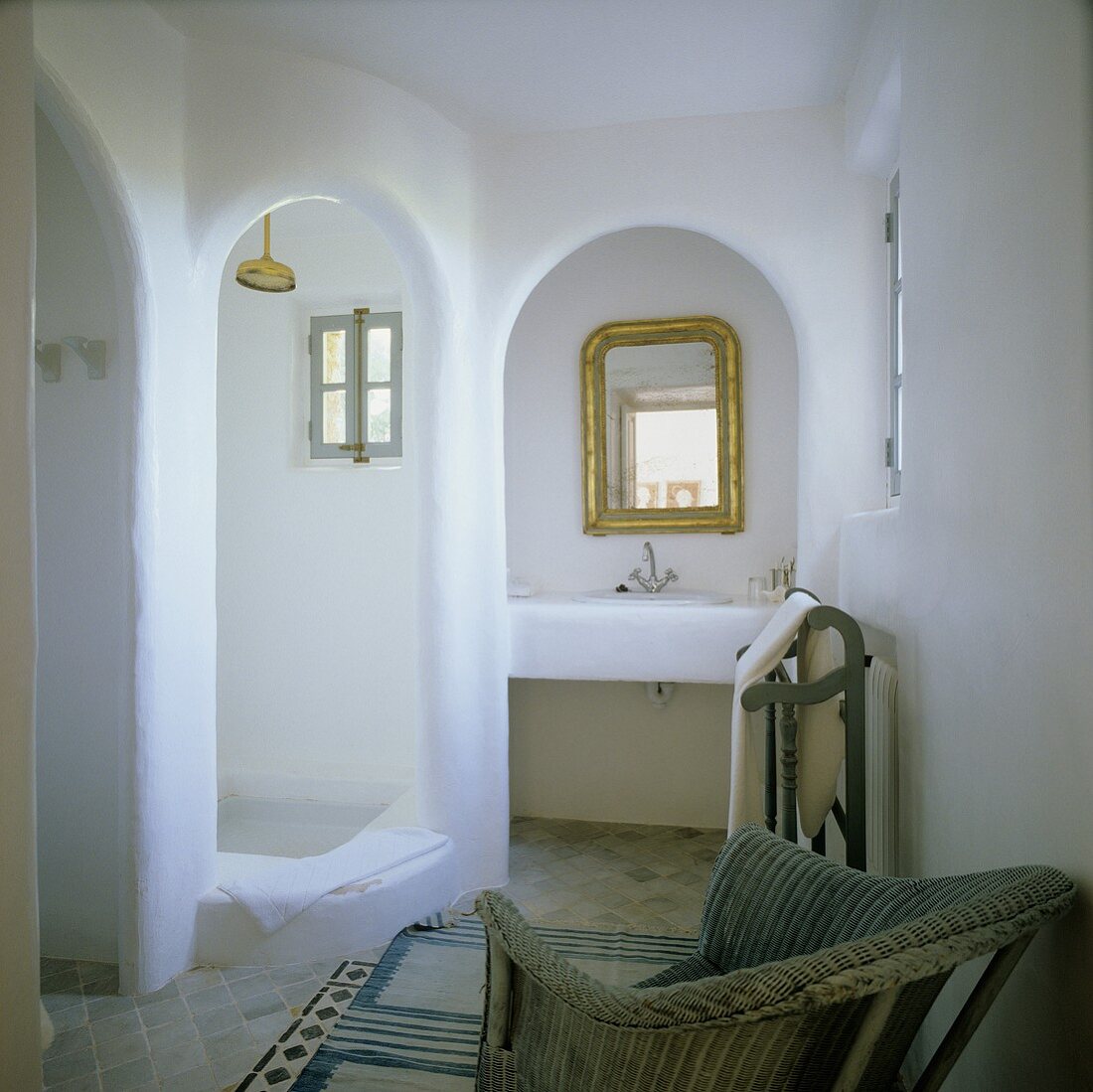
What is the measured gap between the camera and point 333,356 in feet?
14.3

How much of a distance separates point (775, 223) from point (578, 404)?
1238mm

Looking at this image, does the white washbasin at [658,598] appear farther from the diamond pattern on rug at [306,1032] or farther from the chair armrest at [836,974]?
the chair armrest at [836,974]

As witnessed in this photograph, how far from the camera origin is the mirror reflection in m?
3.83

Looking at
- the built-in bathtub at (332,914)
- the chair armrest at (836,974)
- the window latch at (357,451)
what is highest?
the window latch at (357,451)

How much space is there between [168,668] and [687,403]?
7.72ft

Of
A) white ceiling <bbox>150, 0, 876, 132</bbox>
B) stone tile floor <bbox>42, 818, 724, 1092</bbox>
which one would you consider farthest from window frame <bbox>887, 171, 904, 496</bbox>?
stone tile floor <bbox>42, 818, 724, 1092</bbox>

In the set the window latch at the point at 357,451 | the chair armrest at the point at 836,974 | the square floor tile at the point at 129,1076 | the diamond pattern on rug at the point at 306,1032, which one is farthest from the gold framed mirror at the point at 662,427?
the chair armrest at the point at 836,974

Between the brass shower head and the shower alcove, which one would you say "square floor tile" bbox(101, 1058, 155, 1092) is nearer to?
the shower alcove

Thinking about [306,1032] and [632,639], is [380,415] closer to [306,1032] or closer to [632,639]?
[632,639]

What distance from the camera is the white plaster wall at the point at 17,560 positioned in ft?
3.68

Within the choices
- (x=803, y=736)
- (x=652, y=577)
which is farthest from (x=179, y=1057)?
(x=652, y=577)

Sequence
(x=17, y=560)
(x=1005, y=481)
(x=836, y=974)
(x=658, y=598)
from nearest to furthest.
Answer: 1. (x=836, y=974)
2. (x=17, y=560)
3. (x=1005, y=481)
4. (x=658, y=598)

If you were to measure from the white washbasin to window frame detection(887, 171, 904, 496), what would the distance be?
2.78 ft

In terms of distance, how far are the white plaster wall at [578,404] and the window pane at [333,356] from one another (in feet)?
2.85
